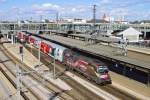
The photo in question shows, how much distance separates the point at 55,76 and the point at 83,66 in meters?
6.21

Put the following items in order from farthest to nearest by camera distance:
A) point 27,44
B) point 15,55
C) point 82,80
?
point 27,44 < point 15,55 < point 82,80

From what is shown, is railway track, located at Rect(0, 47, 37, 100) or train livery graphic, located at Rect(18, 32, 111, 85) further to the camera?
train livery graphic, located at Rect(18, 32, 111, 85)

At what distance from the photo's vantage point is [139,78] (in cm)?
5472

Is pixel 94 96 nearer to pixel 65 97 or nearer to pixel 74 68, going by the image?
pixel 65 97

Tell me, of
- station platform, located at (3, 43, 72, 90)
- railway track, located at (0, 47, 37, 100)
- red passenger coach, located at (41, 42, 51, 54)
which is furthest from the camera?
red passenger coach, located at (41, 42, 51, 54)

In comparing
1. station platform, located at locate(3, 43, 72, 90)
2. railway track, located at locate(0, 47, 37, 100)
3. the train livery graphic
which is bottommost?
railway track, located at locate(0, 47, 37, 100)

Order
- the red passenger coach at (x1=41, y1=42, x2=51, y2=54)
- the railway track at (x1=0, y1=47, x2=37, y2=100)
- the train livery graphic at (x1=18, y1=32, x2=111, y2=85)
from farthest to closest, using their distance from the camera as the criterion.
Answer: the red passenger coach at (x1=41, y1=42, x2=51, y2=54)
the train livery graphic at (x1=18, y1=32, x2=111, y2=85)
the railway track at (x1=0, y1=47, x2=37, y2=100)

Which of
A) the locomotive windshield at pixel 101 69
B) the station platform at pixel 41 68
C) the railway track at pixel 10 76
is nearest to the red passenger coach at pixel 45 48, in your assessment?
the station platform at pixel 41 68

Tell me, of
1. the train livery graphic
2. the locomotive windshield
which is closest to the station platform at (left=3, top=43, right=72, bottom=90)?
the train livery graphic

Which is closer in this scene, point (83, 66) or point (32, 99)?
point (32, 99)

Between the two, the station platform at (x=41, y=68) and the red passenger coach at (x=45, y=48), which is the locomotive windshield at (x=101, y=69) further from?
the red passenger coach at (x=45, y=48)

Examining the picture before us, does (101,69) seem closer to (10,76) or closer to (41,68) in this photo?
(10,76)

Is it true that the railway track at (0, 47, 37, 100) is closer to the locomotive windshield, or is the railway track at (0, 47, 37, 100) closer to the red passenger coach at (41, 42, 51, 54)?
the locomotive windshield

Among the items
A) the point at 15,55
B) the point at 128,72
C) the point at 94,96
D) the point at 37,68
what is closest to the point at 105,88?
the point at 94,96
